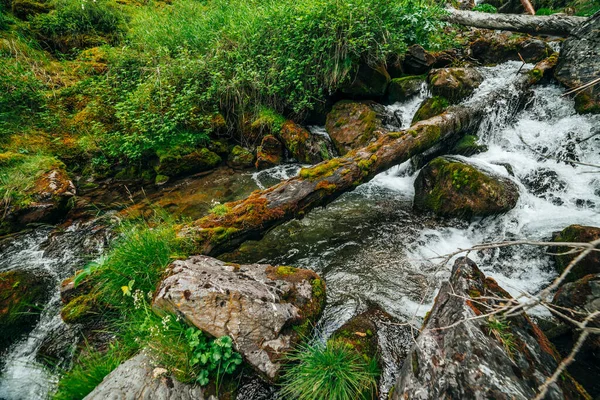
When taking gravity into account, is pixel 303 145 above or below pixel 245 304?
below

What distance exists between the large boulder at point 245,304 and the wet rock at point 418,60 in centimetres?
708

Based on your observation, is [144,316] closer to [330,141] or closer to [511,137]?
[330,141]

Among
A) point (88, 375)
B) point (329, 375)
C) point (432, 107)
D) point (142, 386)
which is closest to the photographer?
point (142, 386)

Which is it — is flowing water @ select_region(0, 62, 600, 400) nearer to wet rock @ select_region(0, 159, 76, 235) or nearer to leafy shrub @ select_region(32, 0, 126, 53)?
wet rock @ select_region(0, 159, 76, 235)

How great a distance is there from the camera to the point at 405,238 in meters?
4.24

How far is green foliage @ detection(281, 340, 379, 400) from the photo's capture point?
2018mm

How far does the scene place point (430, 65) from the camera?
707 centimetres

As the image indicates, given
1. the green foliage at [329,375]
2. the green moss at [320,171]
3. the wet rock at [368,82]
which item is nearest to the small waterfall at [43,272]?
the green foliage at [329,375]

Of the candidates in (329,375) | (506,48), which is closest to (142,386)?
(329,375)

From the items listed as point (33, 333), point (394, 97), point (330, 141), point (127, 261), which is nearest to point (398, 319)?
point (127, 261)

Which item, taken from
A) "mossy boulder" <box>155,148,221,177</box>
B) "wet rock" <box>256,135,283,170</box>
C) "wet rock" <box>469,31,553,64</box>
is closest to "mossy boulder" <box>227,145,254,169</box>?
"wet rock" <box>256,135,283,170</box>

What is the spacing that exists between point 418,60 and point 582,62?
11.1ft

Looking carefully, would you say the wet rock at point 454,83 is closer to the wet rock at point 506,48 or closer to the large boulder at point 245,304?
the wet rock at point 506,48

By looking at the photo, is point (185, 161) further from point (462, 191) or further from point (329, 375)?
point (462, 191)
